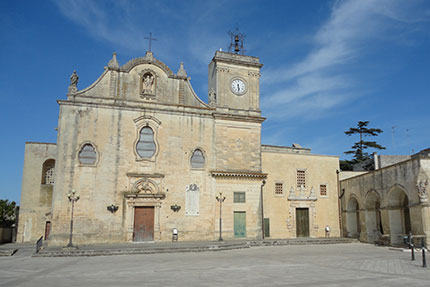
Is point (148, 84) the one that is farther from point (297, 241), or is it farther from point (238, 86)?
point (297, 241)

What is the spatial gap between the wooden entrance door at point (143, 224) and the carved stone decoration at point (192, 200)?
8.44 ft

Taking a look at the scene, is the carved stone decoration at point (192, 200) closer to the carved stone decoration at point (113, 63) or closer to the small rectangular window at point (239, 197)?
the small rectangular window at point (239, 197)

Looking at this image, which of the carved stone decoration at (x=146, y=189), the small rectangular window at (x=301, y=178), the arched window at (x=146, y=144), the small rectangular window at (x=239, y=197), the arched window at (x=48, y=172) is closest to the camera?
the carved stone decoration at (x=146, y=189)

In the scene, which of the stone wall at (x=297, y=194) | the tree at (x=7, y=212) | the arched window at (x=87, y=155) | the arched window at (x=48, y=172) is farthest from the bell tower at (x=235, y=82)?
the tree at (x=7, y=212)

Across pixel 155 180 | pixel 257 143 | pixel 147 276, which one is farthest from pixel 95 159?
pixel 147 276

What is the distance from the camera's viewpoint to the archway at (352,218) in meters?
28.8

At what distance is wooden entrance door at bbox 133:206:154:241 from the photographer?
23797 millimetres

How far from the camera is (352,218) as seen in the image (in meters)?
29.0

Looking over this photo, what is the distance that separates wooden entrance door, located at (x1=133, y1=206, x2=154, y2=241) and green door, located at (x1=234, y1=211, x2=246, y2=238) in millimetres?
6195

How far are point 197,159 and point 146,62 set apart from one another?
27.1 ft

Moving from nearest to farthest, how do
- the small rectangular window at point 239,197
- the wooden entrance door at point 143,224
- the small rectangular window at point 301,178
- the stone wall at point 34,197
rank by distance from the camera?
the wooden entrance door at point 143,224
the small rectangular window at point 239,197
the stone wall at point 34,197
the small rectangular window at point 301,178

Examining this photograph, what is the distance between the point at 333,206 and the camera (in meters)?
30.1

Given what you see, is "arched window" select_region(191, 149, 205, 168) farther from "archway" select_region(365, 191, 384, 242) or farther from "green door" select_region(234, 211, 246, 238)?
"archway" select_region(365, 191, 384, 242)

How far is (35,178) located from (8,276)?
17853 mm
